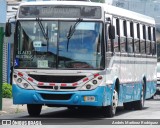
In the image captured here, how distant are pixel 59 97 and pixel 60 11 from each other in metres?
2.32

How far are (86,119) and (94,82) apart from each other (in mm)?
1114

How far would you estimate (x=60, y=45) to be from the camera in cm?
1955

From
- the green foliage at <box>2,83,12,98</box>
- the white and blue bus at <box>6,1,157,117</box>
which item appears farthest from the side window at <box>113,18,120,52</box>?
the green foliage at <box>2,83,12,98</box>

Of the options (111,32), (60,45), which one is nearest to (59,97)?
(60,45)

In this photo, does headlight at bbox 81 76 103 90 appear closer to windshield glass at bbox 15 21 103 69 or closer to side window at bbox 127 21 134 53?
windshield glass at bbox 15 21 103 69

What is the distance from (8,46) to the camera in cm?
3434

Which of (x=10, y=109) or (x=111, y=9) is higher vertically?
(x=111, y=9)

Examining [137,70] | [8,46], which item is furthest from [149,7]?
[137,70]

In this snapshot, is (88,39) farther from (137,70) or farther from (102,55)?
(137,70)

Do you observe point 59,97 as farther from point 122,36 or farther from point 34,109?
point 122,36

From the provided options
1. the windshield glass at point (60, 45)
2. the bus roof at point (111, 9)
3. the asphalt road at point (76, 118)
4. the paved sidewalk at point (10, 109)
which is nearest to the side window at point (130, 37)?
the bus roof at point (111, 9)

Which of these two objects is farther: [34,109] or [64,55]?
[34,109]

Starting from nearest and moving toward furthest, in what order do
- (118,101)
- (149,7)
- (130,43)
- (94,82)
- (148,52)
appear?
(94,82), (118,101), (130,43), (148,52), (149,7)

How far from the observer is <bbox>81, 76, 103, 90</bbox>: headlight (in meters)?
19.2
